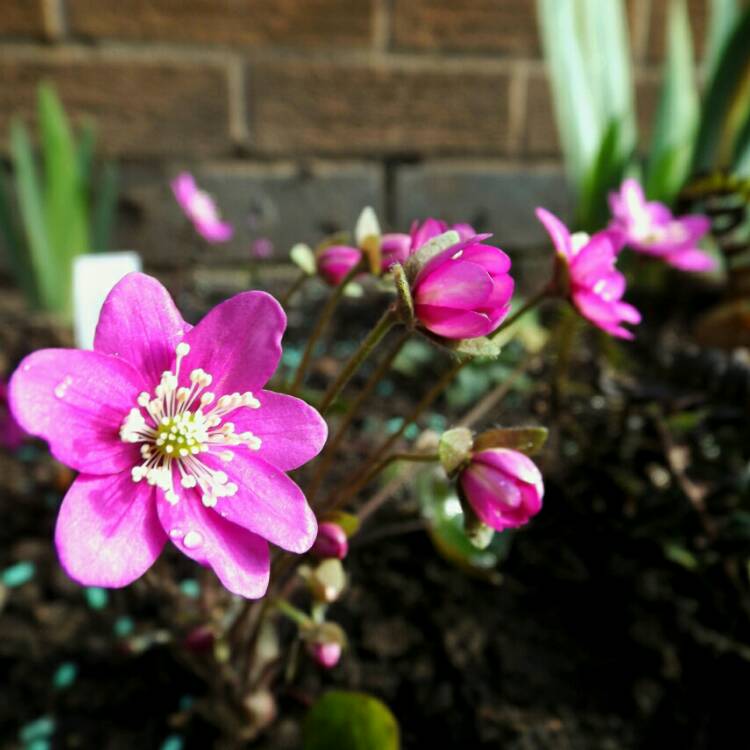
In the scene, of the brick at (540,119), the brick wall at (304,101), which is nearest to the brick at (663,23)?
the brick wall at (304,101)

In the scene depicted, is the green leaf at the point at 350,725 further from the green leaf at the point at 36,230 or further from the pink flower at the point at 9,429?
the green leaf at the point at 36,230

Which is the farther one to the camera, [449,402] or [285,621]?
[449,402]

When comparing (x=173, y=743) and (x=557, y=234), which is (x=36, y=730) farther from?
(x=557, y=234)

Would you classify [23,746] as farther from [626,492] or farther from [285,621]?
[626,492]

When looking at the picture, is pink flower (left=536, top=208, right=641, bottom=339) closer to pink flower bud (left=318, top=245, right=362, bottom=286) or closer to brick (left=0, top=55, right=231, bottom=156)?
pink flower bud (left=318, top=245, right=362, bottom=286)

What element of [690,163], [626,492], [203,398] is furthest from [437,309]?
[690,163]

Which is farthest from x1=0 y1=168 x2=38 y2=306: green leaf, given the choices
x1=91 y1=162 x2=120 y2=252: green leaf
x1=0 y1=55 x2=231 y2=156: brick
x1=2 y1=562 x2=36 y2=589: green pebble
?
x1=2 y1=562 x2=36 y2=589: green pebble

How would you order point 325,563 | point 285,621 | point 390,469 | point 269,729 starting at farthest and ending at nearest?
point 390,469 → point 285,621 → point 269,729 → point 325,563

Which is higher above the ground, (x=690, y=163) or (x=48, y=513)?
(x=690, y=163)
